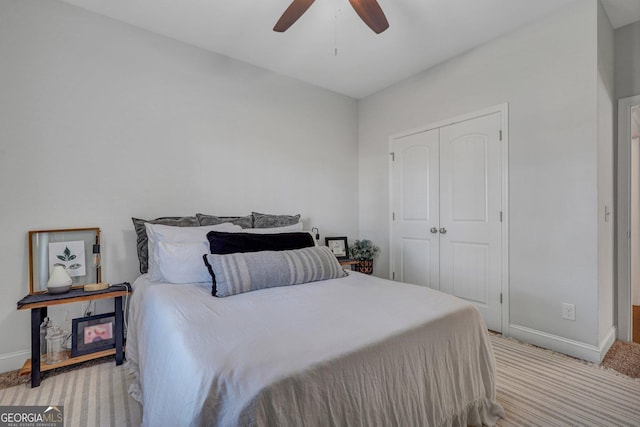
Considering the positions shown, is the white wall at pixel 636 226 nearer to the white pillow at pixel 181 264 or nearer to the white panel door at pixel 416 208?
the white panel door at pixel 416 208

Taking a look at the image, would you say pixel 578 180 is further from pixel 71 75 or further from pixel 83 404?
pixel 71 75

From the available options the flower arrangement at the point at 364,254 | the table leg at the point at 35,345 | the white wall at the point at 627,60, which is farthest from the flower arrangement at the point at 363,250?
the table leg at the point at 35,345

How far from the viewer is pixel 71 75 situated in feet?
7.36

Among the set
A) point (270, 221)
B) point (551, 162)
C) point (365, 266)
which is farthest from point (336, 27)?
point (365, 266)

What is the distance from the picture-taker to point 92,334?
2.11 metres

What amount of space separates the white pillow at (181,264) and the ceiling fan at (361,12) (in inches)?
66.4

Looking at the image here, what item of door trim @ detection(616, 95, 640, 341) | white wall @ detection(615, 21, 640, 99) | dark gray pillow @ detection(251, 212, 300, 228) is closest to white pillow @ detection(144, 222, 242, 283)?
dark gray pillow @ detection(251, 212, 300, 228)

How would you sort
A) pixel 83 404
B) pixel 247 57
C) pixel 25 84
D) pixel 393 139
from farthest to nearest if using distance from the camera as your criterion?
pixel 393 139, pixel 247 57, pixel 25 84, pixel 83 404

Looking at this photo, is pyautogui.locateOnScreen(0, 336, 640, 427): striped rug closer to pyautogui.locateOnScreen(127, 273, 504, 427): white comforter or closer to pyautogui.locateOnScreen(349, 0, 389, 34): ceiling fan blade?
pyautogui.locateOnScreen(127, 273, 504, 427): white comforter

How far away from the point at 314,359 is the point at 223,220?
75.7 inches

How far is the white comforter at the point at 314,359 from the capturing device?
2.99ft

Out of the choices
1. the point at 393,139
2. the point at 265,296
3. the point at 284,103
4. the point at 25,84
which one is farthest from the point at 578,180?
the point at 25,84

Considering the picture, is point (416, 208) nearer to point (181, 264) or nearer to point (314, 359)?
point (181, 264)

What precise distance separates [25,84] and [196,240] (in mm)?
1611
